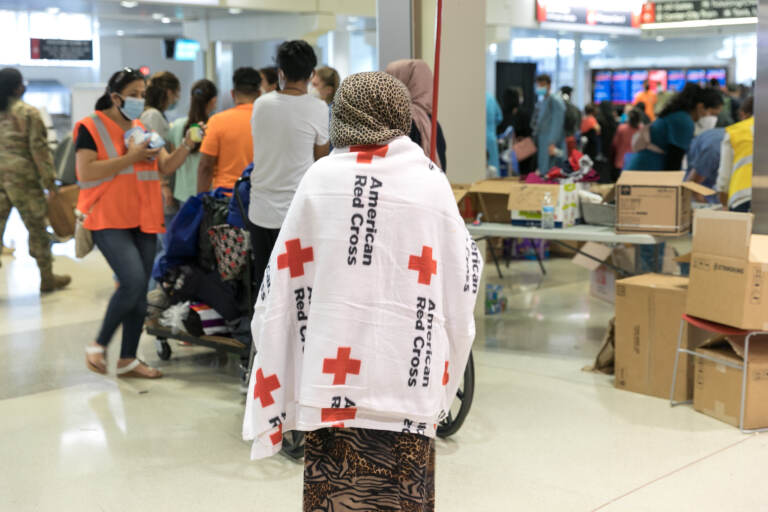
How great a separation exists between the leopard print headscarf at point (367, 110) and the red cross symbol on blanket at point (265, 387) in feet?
1.89

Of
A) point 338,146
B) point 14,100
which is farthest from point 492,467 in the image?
point 14,100

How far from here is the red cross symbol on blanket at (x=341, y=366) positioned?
1958 millimetres

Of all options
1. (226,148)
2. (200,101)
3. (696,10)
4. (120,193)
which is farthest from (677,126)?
(696,10)

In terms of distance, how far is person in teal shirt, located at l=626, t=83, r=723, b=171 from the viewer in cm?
652

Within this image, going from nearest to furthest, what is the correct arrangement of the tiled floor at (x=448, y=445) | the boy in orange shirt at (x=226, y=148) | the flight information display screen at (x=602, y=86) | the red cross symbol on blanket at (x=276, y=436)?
the red cross symbol on blanket at (x=276, y=436), the tiled floor at (x=448, y=445), the boy in orange shirt at (x=226, y=148), the flight information display screen at (x=602, y=86)

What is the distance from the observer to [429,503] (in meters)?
2.21

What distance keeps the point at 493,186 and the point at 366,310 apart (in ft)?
11.0

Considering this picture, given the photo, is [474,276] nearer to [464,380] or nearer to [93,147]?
[464,380]

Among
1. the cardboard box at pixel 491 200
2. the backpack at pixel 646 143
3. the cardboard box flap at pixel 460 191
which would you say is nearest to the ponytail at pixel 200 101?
the cardboard box flap at pixel 460 191

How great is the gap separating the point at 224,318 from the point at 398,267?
8.40 ft

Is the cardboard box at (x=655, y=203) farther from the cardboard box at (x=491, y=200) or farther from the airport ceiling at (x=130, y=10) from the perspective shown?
the airport ceiling at (x=130, y=10)

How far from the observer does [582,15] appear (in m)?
13.6

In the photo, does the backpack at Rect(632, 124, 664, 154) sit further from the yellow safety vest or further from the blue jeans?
the blue jeans

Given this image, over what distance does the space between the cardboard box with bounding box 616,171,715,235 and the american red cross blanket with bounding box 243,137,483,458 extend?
9.25 feet
